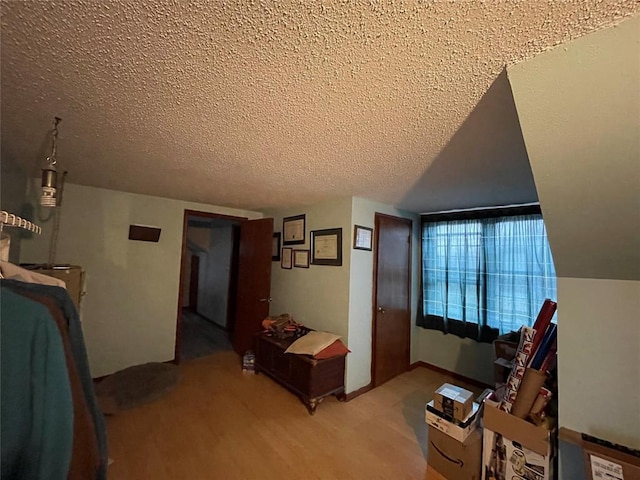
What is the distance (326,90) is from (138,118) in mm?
986

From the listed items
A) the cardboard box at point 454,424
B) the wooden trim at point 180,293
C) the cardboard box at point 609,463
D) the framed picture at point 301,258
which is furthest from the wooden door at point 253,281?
the cardboard box at point 609,463

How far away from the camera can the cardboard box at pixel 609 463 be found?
40.4 inches

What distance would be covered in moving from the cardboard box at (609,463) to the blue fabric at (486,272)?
6.03 feet

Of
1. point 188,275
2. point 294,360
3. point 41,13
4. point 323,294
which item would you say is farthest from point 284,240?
point 188,275

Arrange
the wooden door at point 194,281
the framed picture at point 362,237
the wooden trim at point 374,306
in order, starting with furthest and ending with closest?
the wooden door at point 194,281 < the wooden trim at point 374,306 < the framed picture at point 362,237

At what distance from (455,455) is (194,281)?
6.87 m

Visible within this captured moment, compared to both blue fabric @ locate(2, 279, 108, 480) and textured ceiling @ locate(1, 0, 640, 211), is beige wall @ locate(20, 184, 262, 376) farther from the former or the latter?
blue fabric @ locate(2, 279, 108, 480)

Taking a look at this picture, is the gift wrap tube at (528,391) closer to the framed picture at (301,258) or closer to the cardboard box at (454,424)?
the cardboard box at (454,424)

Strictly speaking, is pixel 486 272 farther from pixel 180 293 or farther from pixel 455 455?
pixel 180 293

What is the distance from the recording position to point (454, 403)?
1764 mm

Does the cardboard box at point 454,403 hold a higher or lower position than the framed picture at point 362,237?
lower

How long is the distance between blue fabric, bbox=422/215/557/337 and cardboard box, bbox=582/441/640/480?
184 cm

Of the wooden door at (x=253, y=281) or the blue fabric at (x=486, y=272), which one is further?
the wooden door at (x=253, y=281)

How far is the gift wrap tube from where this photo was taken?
1.44 metres
